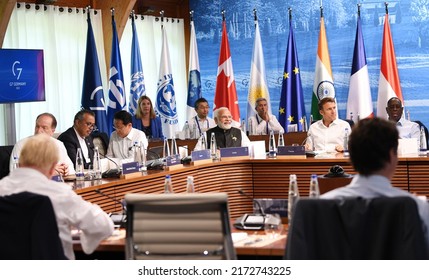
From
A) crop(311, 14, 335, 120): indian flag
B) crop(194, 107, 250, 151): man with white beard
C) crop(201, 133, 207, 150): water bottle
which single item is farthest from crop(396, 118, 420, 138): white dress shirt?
crop(311, 14, 335, 120): indian flag

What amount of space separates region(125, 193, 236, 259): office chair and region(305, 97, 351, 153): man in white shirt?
4.62 meters

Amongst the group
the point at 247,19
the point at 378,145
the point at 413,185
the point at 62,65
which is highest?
the point at 247,19

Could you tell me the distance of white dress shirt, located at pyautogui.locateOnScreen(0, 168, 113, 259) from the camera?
330 cm

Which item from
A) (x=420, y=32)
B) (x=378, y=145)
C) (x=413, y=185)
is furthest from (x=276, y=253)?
(x=420, y=32)

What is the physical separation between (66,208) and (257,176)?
→ 12.3 feet

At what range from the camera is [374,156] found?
8.81 ft

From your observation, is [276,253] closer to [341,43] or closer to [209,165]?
[209,165]

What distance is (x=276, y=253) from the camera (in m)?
3.23

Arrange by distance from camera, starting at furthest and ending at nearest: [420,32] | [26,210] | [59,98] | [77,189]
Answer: [420,32]
[59,98]
[77,189]
[26,210]

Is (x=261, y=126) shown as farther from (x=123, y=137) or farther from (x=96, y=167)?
(x=96, y=167)

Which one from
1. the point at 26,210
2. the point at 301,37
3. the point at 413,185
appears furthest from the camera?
the point at 301,37

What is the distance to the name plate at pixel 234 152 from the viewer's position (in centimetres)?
706

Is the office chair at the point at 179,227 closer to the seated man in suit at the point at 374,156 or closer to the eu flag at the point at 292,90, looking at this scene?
the seated man in suit at the point at 374,156

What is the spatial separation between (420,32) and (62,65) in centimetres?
472
